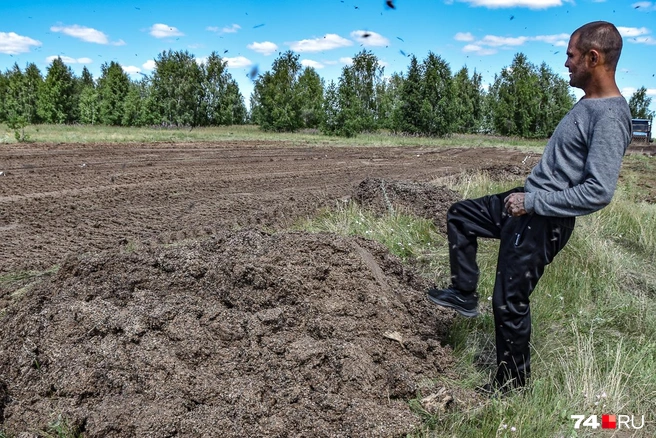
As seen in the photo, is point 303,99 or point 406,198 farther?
point 303,99

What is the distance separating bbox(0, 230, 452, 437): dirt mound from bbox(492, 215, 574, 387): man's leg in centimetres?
51

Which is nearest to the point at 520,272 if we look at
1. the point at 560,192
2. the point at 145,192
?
the point at 560,192

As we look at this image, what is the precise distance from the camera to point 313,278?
11.9ft

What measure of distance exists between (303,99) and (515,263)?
37521 mm

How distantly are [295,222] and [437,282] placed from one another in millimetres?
3046

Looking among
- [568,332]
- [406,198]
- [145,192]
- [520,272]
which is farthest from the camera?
[145,192]

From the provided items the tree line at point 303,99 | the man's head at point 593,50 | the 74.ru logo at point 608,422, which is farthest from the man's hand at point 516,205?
the tree line at point 303,99

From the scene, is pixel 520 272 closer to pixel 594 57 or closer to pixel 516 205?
pixel 516 205

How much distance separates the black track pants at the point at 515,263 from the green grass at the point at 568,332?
0.72ft

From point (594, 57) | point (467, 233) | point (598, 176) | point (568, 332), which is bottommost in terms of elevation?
point (568, 332)

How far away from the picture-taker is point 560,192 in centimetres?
263

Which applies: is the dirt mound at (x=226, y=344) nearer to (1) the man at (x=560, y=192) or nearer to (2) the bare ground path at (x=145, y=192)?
(1) the man at (x=560, y=192)

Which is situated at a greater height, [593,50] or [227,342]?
[593,50]

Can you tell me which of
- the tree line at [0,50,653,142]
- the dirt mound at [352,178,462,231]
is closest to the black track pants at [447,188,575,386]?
the dirt mound at [352,178,462,231]
